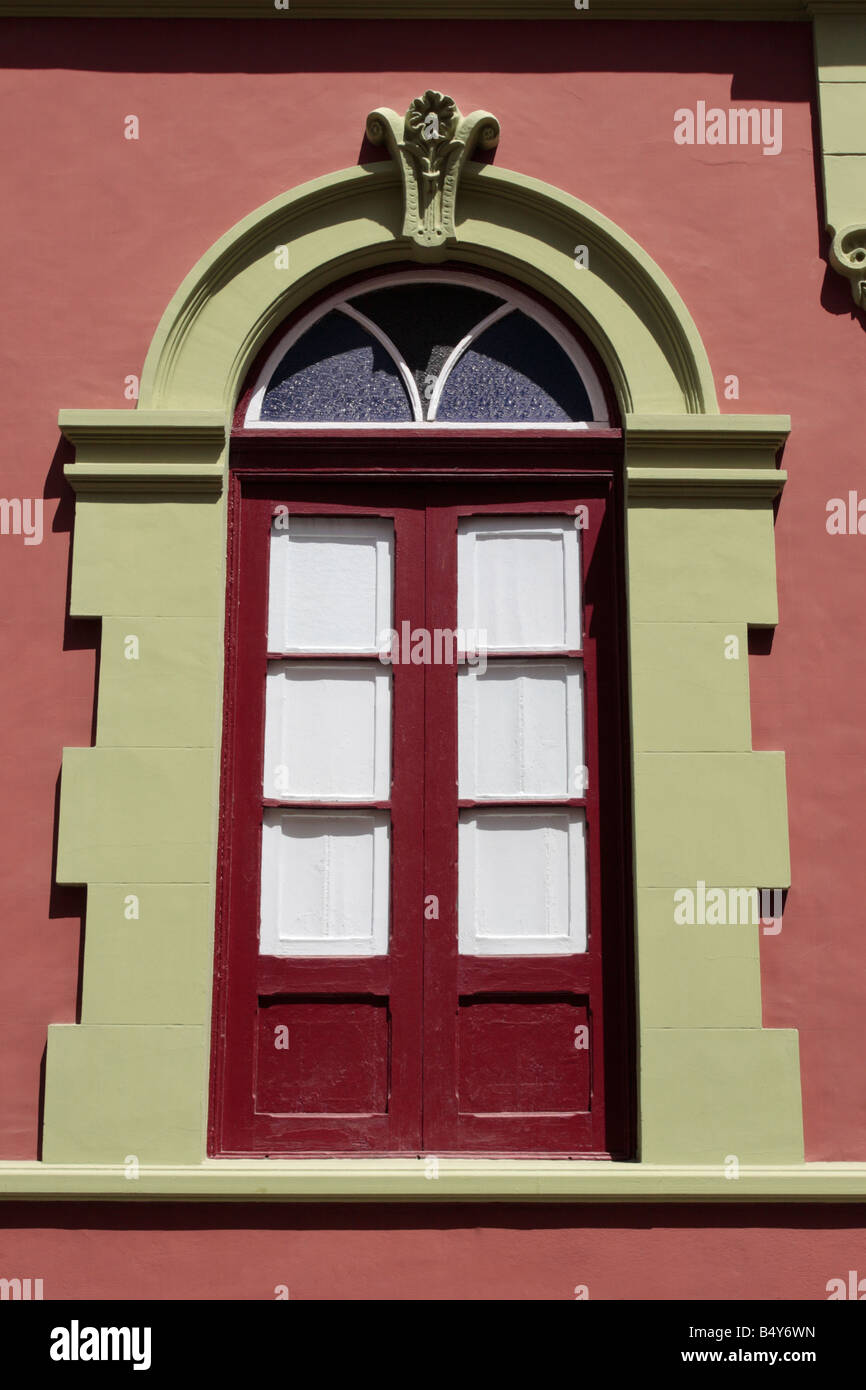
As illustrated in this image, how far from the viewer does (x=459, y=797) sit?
5270 mm

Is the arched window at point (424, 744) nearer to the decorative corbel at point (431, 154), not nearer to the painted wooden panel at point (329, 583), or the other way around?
Result: the painted wooden panel at point (329, 583)

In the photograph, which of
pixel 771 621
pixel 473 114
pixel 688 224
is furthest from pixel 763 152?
pixel 771 621

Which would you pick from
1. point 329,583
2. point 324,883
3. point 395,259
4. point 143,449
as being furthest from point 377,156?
point 324,883

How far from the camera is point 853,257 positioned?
5.52 metres

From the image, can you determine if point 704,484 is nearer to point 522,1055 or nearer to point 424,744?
point 424,744

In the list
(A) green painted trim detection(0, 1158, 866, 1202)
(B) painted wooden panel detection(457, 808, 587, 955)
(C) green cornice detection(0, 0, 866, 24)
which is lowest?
(A) green painted trim detection(0, 1158, 866, 1202)

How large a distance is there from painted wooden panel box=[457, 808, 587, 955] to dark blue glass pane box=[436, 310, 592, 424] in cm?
166

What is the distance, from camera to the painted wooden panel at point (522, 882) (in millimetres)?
5180

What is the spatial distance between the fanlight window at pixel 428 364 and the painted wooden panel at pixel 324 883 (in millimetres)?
1666

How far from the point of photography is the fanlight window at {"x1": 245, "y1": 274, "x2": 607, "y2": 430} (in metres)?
5.59

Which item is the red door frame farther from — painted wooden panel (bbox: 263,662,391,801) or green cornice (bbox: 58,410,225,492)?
green cornice (bbox: 58,410,225,492)

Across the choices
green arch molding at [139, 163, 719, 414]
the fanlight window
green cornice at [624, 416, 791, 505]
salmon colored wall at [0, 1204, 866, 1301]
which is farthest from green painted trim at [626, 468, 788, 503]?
salmon colored wall at [0, 1204, 866, 1301]

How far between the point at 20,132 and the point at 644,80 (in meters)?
2.68

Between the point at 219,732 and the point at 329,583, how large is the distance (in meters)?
0.76
